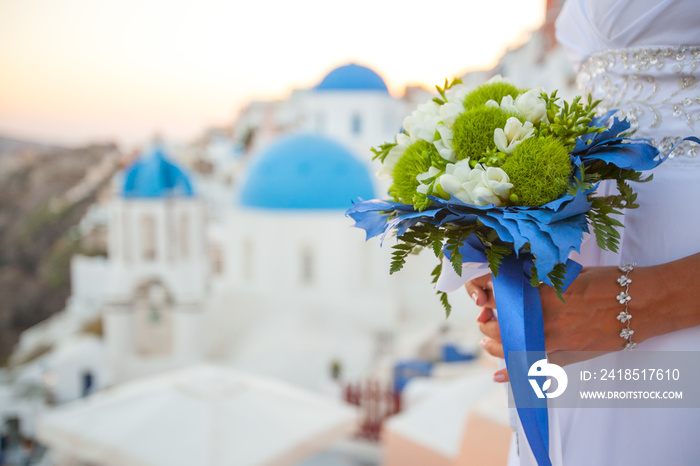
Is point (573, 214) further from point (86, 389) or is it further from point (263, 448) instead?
point (86, 389)

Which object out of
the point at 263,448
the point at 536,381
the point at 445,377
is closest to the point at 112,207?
the point at 445,377

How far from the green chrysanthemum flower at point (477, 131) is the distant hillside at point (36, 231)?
76.7ft

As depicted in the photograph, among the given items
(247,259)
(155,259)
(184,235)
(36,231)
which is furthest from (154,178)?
(36,231)

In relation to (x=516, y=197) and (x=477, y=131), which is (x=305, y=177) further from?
(x=516, y=197)

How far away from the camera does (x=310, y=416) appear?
448cm

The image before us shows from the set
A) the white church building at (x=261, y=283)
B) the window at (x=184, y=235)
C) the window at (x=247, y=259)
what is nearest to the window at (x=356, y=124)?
the white church building at (x=261, y=283)

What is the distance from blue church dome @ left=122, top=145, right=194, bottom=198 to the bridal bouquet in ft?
32.6

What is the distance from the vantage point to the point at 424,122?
4.13ft

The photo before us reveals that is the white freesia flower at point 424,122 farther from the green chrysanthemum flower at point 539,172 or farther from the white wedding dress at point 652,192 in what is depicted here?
the white wedding dress at point 652,192

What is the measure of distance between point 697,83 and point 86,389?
42.6 ft

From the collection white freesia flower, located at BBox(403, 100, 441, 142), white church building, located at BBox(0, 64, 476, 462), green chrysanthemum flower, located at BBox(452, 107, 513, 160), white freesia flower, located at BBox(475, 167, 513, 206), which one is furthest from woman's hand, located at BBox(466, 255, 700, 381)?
white church building, located at BBox(0, 64, 476, 462)

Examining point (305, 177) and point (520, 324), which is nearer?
point (520, 324)

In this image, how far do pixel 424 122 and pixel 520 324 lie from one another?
507mm

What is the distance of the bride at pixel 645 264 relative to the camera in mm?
1130
